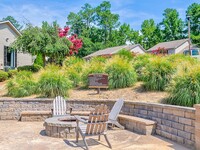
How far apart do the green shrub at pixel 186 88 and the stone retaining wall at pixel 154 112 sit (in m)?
0.77

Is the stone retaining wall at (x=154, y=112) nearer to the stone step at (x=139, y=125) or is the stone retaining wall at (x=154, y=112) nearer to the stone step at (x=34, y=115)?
the stone step at (x=139, y=125)

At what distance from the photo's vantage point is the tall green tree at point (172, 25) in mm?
48312

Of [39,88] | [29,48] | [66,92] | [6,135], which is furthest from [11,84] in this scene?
[29,48]

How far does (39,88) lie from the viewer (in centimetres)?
950

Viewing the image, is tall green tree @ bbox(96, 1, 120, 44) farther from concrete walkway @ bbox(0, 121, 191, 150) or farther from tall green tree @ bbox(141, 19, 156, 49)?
concrete walkway @ bbox(0, 121, 191, 150)

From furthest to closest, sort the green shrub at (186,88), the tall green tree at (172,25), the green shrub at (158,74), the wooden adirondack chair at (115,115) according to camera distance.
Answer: the tall green tree at (172,25) → the green shrub at (158,74) → the wooden adirondack chair at (115,115) → the green shrub at (186,88)

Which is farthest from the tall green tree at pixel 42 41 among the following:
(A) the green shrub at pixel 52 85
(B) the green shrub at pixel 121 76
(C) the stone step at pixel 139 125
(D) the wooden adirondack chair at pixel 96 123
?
(D) the wooden adirondack chair at pixel 96 123

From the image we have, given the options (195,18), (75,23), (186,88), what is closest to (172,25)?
(195,18)

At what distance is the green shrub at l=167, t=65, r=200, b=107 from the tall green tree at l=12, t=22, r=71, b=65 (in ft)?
37.7

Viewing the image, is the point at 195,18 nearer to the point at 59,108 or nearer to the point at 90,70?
the point at 90,70

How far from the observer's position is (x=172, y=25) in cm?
4853

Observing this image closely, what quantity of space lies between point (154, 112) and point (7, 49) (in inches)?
646

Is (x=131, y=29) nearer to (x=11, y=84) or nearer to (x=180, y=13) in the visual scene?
(x=180, y=13)

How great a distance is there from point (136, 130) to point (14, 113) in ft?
15.3
